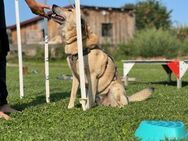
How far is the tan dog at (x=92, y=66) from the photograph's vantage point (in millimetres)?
7301

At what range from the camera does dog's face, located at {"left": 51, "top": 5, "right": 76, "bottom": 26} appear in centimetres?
723

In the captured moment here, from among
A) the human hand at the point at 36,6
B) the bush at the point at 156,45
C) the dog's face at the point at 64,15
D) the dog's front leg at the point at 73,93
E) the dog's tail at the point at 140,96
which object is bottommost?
the bush at the point at 156,45

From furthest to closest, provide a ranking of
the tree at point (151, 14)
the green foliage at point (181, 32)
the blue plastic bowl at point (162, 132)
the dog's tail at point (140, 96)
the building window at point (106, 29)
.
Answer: the tree at point (151, 14) → the building window at point (106, 29) → the green foliage at point (181, 32) → the dog's tail at point (140, 96) → the blue plastic bowl at point (162, 132)

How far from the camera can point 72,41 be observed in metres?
7.39

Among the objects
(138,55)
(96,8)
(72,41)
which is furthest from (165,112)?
(96,8)

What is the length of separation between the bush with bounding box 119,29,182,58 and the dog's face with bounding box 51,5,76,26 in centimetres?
2978

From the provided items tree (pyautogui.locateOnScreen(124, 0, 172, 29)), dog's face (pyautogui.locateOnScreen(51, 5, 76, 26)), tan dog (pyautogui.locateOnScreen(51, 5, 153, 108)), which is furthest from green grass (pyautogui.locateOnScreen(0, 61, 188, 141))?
tree (pyautogui.locateOnScreen(124, 0, 172, 29))

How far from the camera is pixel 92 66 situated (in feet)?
24.3

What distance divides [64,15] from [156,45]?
100 ft

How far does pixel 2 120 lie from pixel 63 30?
1838 millimetres

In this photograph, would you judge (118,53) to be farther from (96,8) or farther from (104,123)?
(104,123)

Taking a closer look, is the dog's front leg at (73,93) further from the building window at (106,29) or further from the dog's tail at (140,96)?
the building window at (106,29)

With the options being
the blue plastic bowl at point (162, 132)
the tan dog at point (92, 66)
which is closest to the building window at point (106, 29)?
the tan dog at point (92, 66)

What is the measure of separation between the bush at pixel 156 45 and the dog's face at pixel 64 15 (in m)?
29.8
